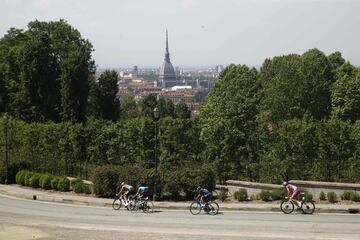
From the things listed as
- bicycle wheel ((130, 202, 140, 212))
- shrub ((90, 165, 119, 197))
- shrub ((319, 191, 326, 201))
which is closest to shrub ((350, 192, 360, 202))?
shrub ((319, 191, 326, 201))

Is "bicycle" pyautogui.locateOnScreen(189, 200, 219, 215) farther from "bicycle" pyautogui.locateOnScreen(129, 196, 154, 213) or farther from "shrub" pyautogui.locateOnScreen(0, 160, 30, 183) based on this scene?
"shrub" pyautogui.locateOnScreen(0, 160, 30, 183)

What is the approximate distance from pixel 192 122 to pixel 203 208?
96.5 feet

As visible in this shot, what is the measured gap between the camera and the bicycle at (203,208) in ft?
96.0

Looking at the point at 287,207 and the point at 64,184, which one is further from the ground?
the point at 64,184

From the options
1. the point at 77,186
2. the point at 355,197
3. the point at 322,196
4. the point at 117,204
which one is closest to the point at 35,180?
the point at 77,186

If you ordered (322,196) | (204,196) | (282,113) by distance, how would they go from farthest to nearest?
(282,113)
(322,196)
(204,196)

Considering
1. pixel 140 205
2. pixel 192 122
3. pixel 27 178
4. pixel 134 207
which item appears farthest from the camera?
pixel 192 122

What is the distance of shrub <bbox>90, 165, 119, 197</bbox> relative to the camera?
35.3 metres

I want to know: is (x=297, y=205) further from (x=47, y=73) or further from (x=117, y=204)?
(x=47, y=73)

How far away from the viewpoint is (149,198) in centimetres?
3466

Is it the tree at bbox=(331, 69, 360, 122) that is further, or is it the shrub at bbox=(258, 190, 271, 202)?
the tree at bbox=(331, 69, 360, 122)

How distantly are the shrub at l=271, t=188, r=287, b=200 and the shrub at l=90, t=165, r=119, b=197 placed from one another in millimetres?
9894

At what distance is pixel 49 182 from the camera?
40.8 metres

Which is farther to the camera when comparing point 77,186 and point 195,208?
point 77,186
